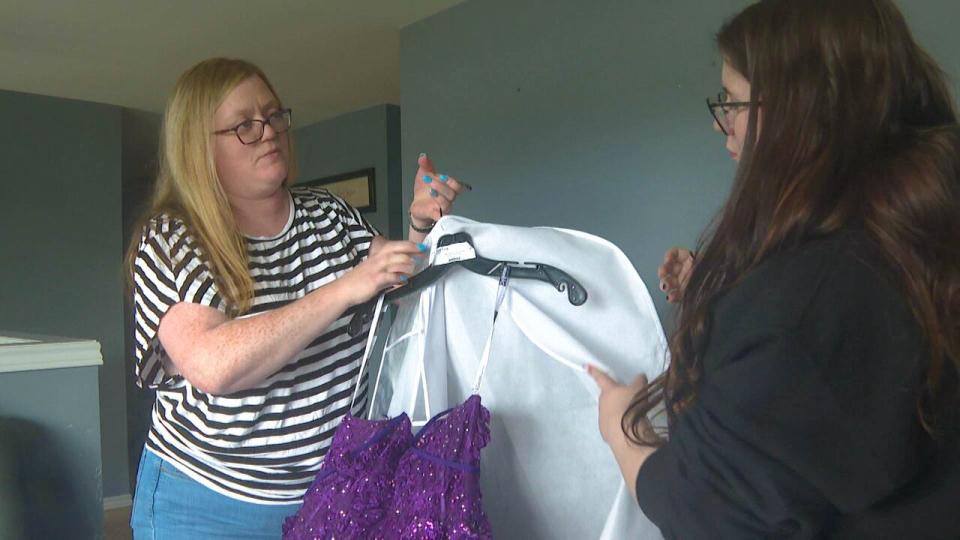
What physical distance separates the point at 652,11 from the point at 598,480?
1.58 m

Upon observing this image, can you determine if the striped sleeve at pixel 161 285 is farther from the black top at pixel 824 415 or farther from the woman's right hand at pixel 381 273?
the black top at pixel 824 415

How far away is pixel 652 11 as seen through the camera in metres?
2.16

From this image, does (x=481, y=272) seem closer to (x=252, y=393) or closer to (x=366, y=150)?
(x=252, y=393)

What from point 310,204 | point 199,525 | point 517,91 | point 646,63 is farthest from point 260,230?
point 517,91

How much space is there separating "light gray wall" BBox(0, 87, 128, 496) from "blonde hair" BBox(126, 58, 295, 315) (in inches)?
133

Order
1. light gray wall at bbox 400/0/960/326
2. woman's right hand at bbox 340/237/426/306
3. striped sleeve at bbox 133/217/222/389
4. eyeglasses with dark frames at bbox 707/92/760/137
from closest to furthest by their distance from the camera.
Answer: eyeglasses with dark frames at bbox 707/92/760/137
woman's right hand at bbox 340/237/426/306
striped sleeve at bbox 133/217/222/389
light gray wall at bbox 400/0/960/326

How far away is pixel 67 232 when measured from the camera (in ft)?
13.8

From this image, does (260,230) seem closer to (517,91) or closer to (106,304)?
(517,91)

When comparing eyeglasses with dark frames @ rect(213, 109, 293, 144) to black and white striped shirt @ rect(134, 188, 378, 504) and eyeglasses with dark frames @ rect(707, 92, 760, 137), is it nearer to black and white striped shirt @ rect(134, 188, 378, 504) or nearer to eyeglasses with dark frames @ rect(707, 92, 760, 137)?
black and white striped shirt @ rect(134, 188, 378, 504)

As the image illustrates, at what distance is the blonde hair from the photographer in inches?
42.2

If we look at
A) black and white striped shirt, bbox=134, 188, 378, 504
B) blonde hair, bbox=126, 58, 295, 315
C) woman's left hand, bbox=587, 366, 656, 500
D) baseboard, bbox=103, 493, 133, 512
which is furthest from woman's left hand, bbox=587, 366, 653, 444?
baseboard, bbox=103, 493, 133, 512

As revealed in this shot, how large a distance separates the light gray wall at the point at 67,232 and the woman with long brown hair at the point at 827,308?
165 inches

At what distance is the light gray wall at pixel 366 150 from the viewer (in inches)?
175

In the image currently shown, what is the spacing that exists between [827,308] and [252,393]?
78 cm
